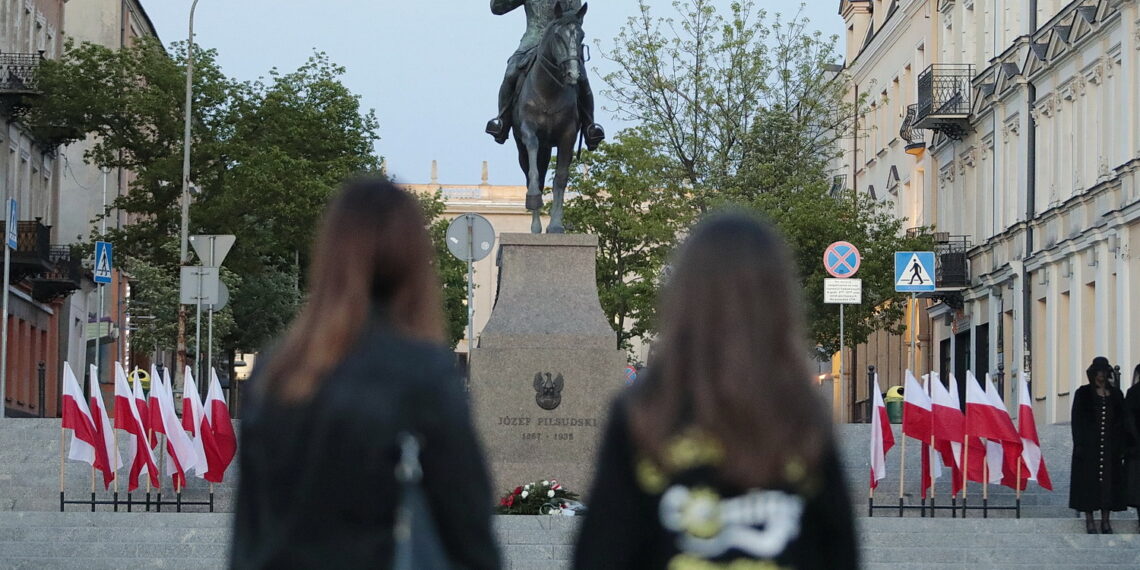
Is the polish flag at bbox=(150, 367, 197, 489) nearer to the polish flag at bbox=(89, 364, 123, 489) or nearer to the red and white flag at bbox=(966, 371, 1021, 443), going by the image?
the polish flag at bbox=(89, 364, 123, 489)

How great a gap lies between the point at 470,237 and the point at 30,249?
99.1ft

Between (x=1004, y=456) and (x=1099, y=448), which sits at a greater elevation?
(x=1099, y=448)

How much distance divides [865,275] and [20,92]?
69.5 ft

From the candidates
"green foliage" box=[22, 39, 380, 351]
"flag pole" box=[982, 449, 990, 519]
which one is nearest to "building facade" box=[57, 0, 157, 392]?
"green foliage" box=[22, 39, 380, 351]

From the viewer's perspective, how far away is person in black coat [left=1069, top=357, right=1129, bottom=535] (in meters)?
19.4

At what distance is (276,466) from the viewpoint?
437cm

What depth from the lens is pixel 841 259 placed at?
1185 inches

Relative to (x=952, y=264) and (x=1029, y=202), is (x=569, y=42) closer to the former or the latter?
(x=1029, y=202)

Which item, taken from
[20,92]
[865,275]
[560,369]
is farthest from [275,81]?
[560,369]

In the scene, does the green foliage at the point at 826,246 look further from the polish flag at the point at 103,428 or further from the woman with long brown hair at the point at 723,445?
the woman with long brown hair at the point at 723,445

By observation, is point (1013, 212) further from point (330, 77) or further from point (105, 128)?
point (105, 128)

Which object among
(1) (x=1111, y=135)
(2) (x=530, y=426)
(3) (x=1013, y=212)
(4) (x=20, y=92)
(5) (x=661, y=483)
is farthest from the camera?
(4) (x=20, y=92)

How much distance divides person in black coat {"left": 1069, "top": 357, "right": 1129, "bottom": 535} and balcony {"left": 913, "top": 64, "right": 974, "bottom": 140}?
34042 mm

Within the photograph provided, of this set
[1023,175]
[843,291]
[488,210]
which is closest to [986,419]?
[843,291]
